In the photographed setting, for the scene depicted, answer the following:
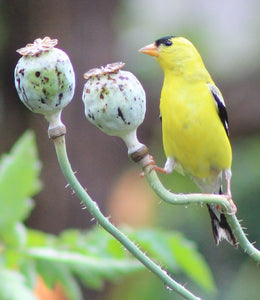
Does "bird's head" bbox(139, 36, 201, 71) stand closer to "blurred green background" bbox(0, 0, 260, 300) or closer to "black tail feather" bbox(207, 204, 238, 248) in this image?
"black tail feather" bbox(207, 204, 238, 248)

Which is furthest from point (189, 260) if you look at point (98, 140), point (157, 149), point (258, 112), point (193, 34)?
point (193, 34)

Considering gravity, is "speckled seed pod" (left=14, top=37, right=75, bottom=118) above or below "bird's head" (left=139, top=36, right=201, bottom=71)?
above

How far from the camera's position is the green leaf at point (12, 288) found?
79.7 inches

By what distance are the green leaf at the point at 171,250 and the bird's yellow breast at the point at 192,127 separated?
0.46m

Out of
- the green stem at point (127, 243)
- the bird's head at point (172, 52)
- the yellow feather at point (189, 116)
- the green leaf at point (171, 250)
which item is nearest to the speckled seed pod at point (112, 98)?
the green stem at point (127, 243)

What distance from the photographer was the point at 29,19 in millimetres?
4926

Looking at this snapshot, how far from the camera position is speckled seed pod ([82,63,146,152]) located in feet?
3.98

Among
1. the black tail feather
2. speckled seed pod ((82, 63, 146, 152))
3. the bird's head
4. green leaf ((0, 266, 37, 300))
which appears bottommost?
green leaf ((0, 266, 37, 300))

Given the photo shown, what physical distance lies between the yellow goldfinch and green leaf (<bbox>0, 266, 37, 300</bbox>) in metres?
0.49

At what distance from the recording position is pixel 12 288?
204cm

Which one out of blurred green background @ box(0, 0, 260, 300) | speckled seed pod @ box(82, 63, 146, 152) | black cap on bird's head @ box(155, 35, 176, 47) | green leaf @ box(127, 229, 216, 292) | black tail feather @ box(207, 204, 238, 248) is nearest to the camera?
speckled seed pod @ box(82, 63, 146, 152)

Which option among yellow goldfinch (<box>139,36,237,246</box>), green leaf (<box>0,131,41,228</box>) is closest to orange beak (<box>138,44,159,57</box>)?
yellow goldfinch (<box>139,36,237,246</box>)

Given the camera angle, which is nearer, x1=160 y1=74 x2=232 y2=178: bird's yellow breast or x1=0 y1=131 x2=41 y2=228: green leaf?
x1=160 y1=74 x2=232 y2=178: bird's yellow breast

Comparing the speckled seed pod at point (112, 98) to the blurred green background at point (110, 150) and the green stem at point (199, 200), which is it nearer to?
the green stem at point (199, 200)
